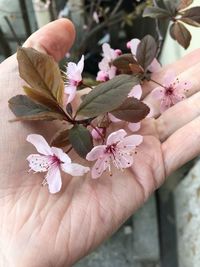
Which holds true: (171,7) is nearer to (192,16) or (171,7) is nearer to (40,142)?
(192,16)

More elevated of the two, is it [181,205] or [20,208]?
[20,208]

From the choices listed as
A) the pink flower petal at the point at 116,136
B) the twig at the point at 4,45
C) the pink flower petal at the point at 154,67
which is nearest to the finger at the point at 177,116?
the pink flower petal at the point at 154,67

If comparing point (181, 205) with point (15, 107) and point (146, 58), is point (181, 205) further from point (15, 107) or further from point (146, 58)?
point (15, 107)

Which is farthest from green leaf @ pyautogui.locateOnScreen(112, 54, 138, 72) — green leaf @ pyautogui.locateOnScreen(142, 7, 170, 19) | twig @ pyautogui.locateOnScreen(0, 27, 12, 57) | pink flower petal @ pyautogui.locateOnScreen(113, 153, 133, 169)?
twig @ pyautogui.locateOnScreen(0, 27, 12, 57)

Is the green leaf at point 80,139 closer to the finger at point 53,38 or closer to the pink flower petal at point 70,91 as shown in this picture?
the pink flower petal at point 70,91

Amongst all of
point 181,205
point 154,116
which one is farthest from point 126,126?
point 181,205

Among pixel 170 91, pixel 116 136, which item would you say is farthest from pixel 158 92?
pixel 116 136

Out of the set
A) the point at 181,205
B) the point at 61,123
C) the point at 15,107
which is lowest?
the point at 181,205
